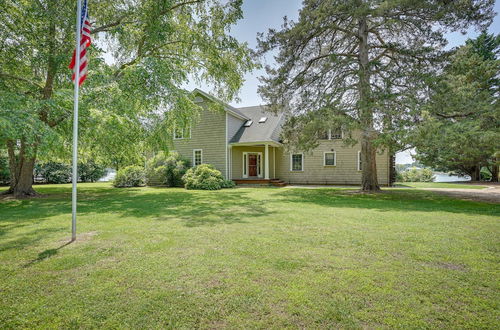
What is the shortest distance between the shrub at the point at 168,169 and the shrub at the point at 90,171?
9.77m

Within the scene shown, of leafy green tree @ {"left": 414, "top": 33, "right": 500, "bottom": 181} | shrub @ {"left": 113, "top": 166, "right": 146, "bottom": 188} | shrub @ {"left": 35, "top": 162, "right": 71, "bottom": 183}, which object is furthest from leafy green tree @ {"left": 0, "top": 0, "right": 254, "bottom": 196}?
shrub @ {"left": 35, "top": 162, "right": 71, "bottom": 183}

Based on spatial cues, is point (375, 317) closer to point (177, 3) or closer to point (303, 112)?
point (303, 112)

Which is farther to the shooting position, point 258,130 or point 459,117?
point 258,130

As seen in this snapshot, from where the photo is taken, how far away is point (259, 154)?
782 inches

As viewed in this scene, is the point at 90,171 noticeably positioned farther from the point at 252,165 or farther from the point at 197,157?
the point at 252,165

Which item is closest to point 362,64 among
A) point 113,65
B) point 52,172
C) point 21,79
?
point 113,65

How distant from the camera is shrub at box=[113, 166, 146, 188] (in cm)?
1808

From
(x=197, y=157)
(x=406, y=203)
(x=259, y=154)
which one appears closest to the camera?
(x=406, y=203)

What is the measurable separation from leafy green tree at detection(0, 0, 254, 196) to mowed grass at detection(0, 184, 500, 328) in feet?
14.1

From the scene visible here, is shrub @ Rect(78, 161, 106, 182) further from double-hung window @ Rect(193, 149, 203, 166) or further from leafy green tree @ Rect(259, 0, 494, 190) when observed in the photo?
leafy green tree @ Rect(259, 0, 494, 190)

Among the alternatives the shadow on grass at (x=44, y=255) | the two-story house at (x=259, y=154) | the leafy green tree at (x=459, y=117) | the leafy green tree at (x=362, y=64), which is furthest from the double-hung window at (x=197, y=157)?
the shadow on grass at (x=44, y=255)

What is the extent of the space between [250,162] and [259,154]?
0.99m

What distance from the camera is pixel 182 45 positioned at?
12312 millimetres

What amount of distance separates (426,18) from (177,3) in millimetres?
11071
